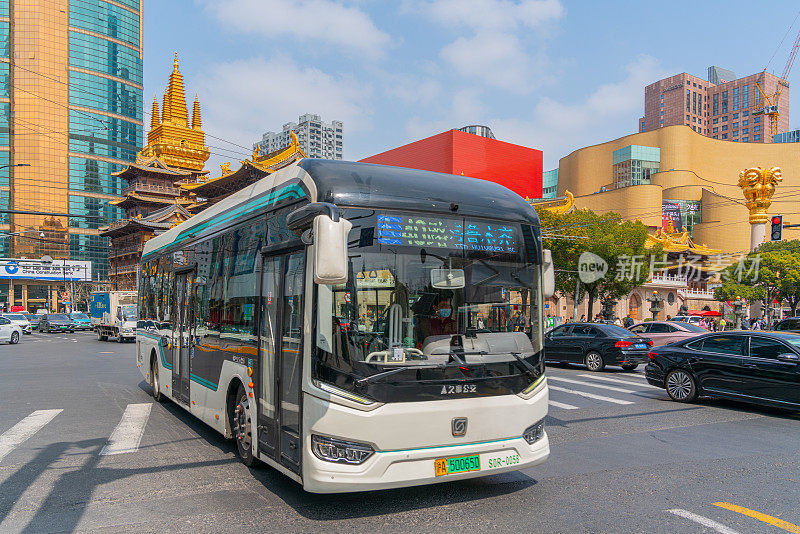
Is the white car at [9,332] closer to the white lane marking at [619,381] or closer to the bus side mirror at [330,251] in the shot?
the white lane marking at [619,381]

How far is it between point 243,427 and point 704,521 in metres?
4.40

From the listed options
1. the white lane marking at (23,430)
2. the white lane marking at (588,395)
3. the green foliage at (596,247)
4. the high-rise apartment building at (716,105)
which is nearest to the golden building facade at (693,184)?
the green foliage at (596,247)

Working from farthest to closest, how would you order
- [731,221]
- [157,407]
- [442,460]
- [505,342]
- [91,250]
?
[91,250], [731,221], [157,407], [505,342], [442,460]

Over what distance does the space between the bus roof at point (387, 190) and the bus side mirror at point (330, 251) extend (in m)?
0.62

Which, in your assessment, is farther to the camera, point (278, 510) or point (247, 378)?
point (247, 378)

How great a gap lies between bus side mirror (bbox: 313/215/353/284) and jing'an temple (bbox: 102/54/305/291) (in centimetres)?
5202

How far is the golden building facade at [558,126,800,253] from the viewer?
3188 inches

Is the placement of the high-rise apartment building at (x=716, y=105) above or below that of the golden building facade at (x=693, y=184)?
above

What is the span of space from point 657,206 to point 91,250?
8370 cm

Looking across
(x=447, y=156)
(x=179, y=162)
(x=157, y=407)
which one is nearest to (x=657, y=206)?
(x=447, y=156)

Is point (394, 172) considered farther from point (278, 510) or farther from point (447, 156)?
point (447, 156)

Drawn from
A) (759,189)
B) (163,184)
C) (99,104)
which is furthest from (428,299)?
(99,104)

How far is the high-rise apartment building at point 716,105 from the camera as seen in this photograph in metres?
168

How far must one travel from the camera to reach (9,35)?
273 feet
